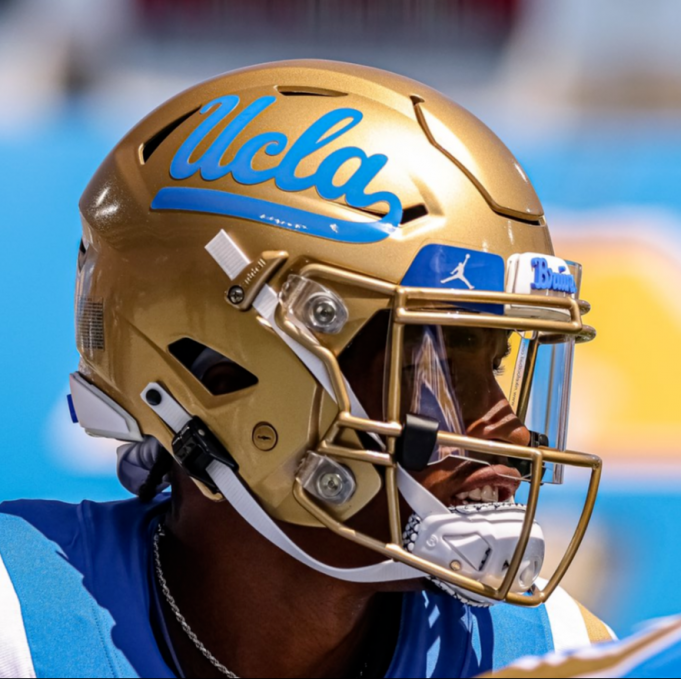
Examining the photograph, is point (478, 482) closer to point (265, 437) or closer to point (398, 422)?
point (398, 422)

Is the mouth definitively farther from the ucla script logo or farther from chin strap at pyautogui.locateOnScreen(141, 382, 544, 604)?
the ucla script logo

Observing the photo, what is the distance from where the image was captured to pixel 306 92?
1.35m

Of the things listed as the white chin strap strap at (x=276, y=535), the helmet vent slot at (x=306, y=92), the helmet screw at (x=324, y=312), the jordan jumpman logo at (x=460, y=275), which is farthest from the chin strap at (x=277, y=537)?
the helmet vent slot at (x=306, y=92)

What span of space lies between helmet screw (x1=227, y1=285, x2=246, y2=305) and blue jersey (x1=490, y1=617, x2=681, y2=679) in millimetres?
504

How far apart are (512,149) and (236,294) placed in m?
1.54

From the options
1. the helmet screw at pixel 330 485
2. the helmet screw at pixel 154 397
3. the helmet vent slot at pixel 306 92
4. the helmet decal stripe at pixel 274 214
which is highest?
the helmet vent slot at pixel 306 92

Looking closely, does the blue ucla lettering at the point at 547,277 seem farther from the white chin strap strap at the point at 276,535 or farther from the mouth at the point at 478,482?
the white chin strap strap at the point at 276,535

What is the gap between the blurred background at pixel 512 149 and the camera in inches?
89.2

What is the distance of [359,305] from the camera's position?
1227mm

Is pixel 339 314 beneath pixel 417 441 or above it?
above

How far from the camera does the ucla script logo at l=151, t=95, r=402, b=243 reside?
1.24 m

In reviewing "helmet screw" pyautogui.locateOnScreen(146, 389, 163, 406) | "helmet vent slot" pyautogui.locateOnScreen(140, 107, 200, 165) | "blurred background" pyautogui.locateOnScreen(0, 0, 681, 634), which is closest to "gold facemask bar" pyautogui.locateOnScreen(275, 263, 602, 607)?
"helmet screw" pyautogui.locateOnScreen(146, 389, 163, 406)

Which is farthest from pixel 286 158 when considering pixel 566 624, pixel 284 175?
pixel 566 624

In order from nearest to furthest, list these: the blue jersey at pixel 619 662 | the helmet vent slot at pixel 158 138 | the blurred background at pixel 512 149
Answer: the blue jersey at pixel 619 662 → the helmet vent slot at pixel 158 138 → the blurred background at pixel 512 149
